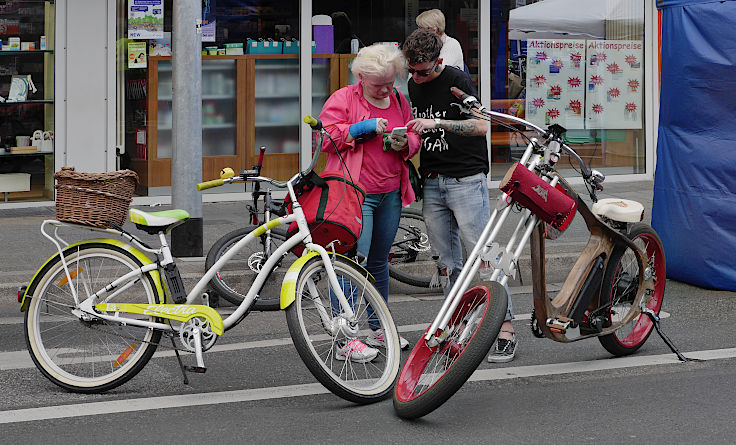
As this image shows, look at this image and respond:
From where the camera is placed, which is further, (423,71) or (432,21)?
(432,21)

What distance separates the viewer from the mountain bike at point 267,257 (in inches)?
286

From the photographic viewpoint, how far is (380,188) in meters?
6.04

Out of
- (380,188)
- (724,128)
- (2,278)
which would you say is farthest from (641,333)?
(2,278)

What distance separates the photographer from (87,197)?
5.36 metres

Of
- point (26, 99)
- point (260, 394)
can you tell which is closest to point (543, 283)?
point (260, 394)

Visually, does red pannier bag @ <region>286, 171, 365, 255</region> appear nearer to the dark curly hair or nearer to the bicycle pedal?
the dark curly hair

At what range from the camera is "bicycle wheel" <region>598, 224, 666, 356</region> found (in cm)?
596

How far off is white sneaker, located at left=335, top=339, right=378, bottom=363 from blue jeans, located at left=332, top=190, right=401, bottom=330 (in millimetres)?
561

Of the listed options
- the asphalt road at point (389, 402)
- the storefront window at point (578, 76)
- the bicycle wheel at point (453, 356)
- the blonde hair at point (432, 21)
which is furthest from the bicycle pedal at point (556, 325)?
the storefront window at point (578, 76)

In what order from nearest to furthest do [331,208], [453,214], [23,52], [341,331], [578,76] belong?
[341,331] < [331,208] < [453,214] < [23,52] < [578,76]

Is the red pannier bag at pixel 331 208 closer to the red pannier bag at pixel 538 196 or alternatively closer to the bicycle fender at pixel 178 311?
the bicycle fender at pixel 178 311

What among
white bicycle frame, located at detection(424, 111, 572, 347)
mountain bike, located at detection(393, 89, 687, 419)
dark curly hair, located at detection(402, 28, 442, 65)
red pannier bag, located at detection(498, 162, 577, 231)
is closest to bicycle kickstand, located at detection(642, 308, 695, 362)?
mountain bike, located at detection(393, 89, 687, 419)

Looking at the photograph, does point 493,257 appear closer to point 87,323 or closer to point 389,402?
point 389,402

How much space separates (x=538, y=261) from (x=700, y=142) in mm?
3257
